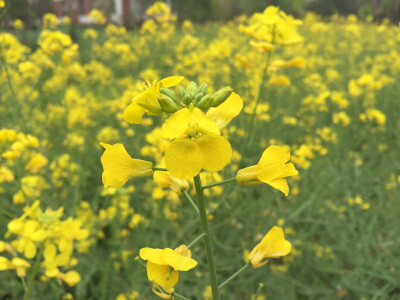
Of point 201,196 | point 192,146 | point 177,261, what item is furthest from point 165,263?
point 192,146

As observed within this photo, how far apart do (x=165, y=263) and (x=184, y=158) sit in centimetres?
26

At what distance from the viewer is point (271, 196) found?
2535 millimetres

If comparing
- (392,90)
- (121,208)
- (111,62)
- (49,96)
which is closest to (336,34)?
Result: (392,90)

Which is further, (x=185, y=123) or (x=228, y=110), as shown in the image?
(x=228, y=110)

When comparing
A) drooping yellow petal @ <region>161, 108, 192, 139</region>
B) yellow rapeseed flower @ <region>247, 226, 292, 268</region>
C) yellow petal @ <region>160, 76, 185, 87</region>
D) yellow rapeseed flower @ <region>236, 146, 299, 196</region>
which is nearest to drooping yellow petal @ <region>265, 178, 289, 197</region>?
yellow rapeseed flower @ <region>236, 146, 299, 196</region>

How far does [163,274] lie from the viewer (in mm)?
839

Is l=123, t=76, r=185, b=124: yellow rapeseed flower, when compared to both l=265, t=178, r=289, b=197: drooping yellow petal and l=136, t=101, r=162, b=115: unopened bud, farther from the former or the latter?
l=265, t=178, r=289, b=197: drooping yellow petal

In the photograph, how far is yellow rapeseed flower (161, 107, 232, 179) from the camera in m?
0.76

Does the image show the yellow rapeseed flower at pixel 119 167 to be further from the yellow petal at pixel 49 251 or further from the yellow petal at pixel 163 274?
the yellow petal at pixel 49 251

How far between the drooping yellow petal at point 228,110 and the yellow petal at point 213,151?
0.16 metres

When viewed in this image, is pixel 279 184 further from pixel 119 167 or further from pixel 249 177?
pixel 119 167

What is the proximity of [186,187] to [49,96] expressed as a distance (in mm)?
5025

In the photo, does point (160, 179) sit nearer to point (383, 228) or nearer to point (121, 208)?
point (121, 208)

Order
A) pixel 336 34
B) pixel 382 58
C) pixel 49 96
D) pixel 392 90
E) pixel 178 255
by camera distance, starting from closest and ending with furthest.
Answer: pixel 178 255 < pixel 392 90 < pixel 49 96 < pixel 382 58 < pixel 336 34
